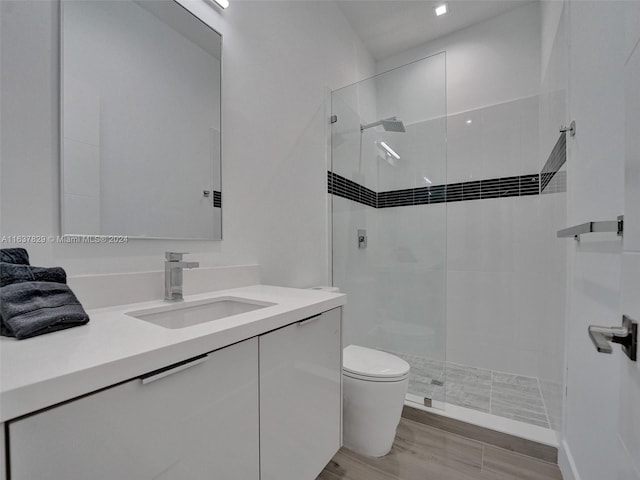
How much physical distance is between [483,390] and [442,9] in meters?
2.85

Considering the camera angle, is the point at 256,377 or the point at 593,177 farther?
the point at 593,177

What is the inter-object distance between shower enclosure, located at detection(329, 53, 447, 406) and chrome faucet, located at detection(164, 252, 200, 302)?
1.33 metres

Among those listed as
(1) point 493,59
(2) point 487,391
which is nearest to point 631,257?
(2) point 487,391

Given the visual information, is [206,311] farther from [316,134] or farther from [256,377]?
[316,134]

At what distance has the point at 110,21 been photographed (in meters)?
1.03

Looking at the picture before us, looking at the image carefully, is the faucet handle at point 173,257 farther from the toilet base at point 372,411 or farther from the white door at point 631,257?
the white door at point 631,257

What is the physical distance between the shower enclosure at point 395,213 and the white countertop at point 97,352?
4.98 feet

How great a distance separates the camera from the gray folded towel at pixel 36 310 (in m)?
0.64

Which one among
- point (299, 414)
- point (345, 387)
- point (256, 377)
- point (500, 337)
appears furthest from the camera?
point (500, 337)

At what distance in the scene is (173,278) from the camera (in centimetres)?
110

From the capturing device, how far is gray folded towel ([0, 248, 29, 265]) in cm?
73

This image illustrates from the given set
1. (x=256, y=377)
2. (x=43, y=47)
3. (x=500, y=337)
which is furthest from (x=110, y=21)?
(x=500, y=337)

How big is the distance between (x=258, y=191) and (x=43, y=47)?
3.02ft

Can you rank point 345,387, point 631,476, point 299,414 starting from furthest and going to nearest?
point 345,387, point 299,414, point 631,476
